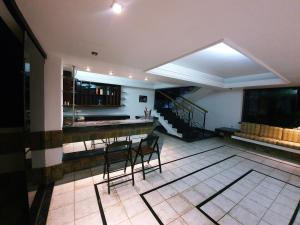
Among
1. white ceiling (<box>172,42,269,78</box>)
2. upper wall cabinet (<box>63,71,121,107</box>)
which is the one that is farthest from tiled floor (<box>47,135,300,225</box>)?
upper wall cabinet (<box>63,71,121,107</box>)

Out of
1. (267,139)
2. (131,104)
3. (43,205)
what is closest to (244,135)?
(267,139)

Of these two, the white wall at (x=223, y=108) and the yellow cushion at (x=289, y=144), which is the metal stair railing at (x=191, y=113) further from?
the yellow cushion at (x=289, y=144)

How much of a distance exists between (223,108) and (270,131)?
2072 millimetres

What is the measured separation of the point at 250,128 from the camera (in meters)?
5.52

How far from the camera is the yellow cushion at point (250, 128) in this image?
212 inches

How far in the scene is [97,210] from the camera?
6.65ft

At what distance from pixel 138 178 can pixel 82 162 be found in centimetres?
136

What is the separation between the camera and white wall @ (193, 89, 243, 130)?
6197 mm

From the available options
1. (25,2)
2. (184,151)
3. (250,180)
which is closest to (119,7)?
(25,2)

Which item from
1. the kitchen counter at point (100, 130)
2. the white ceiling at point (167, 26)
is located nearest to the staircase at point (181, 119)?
the kitchen counter at point (100, 130)

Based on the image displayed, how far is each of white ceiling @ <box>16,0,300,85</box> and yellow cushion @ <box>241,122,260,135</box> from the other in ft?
12.6

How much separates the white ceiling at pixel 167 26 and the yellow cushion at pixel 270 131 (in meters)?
3.70

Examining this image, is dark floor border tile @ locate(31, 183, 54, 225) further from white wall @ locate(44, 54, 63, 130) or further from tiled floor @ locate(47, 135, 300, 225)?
white wall @ locate(44, 54, 63, 130)

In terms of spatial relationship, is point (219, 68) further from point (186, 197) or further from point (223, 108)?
point (186, 197)
